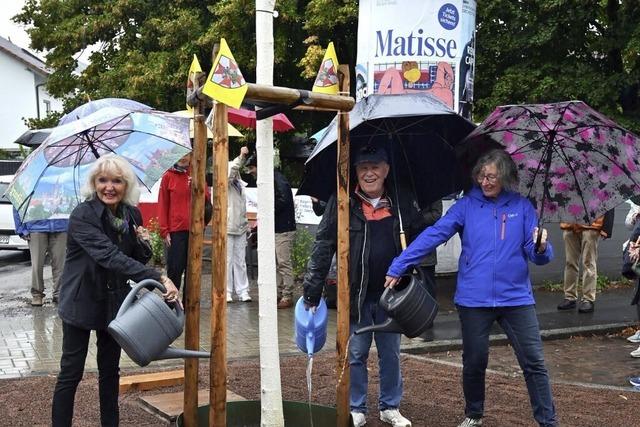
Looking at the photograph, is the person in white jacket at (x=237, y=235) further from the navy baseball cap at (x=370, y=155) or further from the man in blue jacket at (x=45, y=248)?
the navy baseball cap at (x=370, y=155)

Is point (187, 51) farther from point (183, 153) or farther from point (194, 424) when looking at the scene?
point (194, 424)

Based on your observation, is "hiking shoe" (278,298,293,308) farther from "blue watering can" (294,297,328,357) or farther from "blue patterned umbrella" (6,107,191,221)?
"blue watering can" (294,297,328,357)

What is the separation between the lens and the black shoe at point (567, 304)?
401 inches

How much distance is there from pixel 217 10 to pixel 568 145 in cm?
1273

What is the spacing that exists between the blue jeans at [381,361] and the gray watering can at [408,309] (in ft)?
1.60

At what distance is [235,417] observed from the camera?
17.2ft

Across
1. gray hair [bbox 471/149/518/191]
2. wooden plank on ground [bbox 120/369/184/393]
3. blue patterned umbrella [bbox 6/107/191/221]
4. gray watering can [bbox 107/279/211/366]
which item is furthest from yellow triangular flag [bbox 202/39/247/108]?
wooden plank on ground [bbox 120/369/184/393]

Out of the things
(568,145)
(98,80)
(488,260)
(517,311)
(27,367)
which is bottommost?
(27,367)

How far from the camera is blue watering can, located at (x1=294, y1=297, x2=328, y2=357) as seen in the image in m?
4.87

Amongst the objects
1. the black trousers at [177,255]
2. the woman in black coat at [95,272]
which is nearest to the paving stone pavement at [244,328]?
the black trousers at [177,255]

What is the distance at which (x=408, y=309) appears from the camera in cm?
464

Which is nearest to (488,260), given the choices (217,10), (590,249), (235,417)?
(235,417)

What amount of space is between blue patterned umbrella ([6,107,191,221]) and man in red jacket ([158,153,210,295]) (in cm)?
317

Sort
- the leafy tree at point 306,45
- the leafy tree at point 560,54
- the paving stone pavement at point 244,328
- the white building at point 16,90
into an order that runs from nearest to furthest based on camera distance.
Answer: the paving stone pavement at point 244,328
the leafy tree at point 560,54
the leafy tree at point 306,45
the white building at point 16,90
